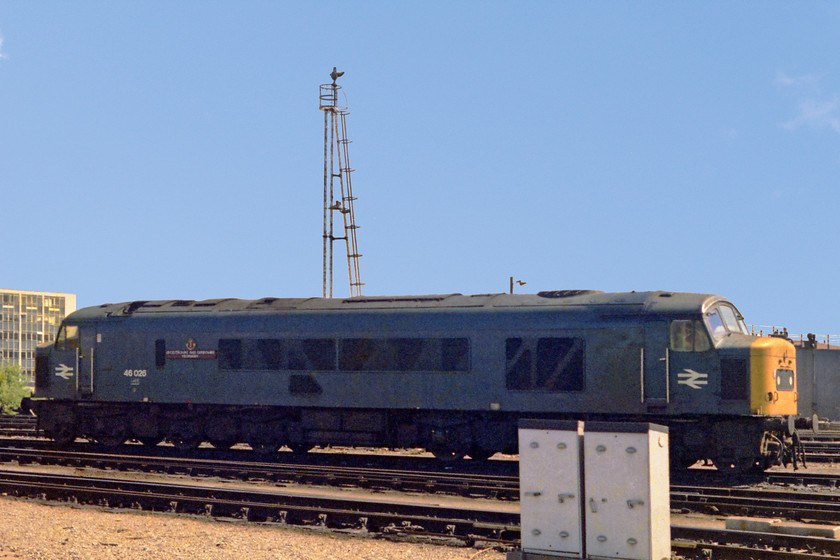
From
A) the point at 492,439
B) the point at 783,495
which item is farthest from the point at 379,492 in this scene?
the point at 783,495

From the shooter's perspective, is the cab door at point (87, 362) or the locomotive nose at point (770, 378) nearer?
the locomotive nose at point (770, 378)

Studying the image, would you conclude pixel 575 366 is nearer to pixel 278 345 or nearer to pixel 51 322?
pixel 278 345

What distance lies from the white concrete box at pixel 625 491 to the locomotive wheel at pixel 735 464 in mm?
11375

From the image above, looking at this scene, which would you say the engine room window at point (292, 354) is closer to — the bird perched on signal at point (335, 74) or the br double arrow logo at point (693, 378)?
the br double arrow logo at point (693, 378)

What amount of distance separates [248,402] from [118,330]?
488 centimetres

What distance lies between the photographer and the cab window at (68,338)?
2783 cm

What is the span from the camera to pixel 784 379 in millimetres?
20562

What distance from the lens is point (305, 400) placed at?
2383 centimetres

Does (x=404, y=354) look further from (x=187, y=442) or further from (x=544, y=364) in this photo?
(x=187, y=442)

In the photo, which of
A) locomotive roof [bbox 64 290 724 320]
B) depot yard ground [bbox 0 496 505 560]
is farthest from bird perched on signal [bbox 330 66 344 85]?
depot yard ground [bbox 0 496 505 560]

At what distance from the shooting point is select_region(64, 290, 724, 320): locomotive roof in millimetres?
20578

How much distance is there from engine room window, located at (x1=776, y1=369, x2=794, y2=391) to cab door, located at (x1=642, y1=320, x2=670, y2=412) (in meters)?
2.23

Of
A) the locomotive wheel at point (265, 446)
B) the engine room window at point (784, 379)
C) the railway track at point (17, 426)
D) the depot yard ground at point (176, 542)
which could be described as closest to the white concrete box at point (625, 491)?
the depot yard ground at point (176, 542)

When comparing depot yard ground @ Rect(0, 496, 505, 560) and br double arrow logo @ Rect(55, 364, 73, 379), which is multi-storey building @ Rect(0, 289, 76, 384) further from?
depot yard ground @ Rect(0, 496, 505, 560)
